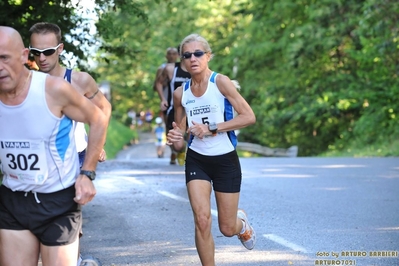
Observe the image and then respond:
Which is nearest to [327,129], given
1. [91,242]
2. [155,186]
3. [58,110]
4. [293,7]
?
[293,7]

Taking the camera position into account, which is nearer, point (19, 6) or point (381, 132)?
point (19, 6)

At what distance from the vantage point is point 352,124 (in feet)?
105

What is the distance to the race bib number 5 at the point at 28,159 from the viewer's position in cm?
479

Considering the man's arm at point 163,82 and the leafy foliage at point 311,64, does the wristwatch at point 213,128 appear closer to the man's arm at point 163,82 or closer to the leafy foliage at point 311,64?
the man's arm at point 163,82

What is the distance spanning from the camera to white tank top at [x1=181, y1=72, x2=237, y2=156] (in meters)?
6.92

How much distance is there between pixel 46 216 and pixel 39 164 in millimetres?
305

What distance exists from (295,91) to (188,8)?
560 inches

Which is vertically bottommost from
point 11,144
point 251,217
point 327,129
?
point 327,129

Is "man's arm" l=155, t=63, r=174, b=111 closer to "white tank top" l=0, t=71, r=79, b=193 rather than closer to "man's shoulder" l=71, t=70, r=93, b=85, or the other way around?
"man's shoulder" l=71, t=70, r=93, b=85

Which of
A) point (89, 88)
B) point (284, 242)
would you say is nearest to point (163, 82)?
Result: point (284, 242)

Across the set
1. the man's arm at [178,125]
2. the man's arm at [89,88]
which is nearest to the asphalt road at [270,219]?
the man's arm at [178,125]

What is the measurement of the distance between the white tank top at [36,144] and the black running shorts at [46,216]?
0.05 metres

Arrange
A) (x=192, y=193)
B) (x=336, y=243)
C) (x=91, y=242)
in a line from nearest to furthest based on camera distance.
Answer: (x=192, y=193) < (x=336, y=243) < (x=91, y=242)

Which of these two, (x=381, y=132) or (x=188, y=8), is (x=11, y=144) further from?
(x=188, y=8)
